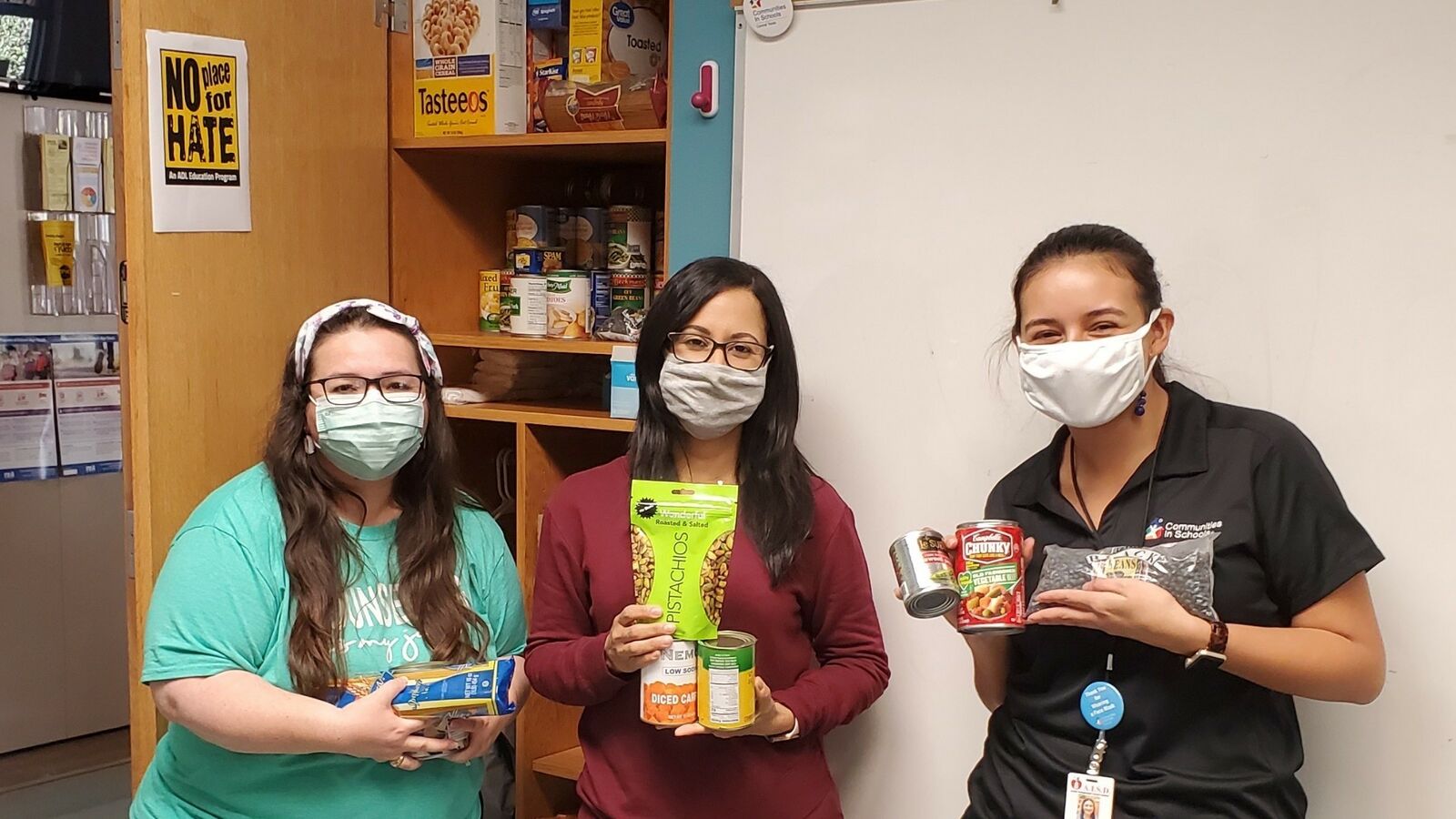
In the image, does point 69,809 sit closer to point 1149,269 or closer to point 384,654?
point 384,654

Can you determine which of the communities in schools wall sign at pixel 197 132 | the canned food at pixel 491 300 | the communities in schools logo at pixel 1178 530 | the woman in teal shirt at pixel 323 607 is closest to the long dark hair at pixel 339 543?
the woman in teal shirt at pixel 323 607

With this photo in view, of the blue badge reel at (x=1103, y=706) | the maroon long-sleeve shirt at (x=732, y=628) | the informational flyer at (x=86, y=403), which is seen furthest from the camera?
the informational flyer at (x=86, y=403)

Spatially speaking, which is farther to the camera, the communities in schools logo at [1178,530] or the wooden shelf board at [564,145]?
the wooden shelf board at [564,145]

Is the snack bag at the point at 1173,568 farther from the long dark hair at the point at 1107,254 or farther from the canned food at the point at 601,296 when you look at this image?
the canned food at the point at 601,296

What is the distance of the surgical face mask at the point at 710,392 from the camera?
1.67 metres

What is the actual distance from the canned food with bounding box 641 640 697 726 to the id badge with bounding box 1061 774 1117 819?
1.54 feet

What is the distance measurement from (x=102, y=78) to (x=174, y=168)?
6.51 ft

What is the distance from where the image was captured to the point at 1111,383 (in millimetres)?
1448

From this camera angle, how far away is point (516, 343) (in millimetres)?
2445

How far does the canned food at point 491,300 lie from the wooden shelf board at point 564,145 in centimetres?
27

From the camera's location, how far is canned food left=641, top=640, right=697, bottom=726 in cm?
145

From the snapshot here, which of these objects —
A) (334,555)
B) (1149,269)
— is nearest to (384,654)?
(334,555)

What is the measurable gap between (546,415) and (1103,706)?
1276mm

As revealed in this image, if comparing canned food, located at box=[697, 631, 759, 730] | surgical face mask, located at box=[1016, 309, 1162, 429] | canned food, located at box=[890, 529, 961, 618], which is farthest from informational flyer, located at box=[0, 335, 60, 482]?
surgical face mask, located at box=[1016, 309, 1162, 429]
